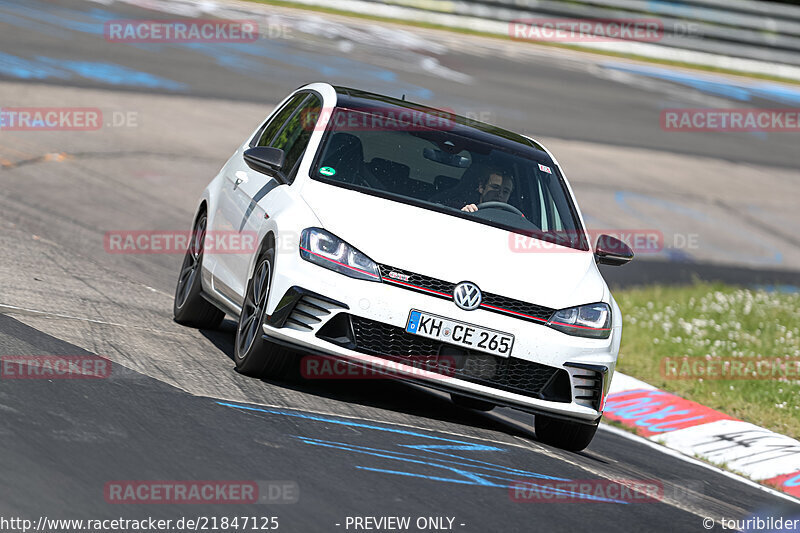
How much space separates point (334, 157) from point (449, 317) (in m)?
1.50

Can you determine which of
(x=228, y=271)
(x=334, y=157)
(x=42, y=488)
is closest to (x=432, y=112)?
(x=334, y=157)

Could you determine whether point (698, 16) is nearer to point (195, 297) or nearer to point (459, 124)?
point (459, 124)

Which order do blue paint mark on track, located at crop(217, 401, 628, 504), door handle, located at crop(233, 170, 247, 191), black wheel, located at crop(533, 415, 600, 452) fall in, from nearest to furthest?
blue paint mark on track, located at crop(217, 401, 628, 504), black wheel, located at crop(533, 415, 600, 452), door handle, located at crop(233, 170, 247, 191)

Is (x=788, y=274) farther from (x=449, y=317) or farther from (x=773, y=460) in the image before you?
(x=449, y=317)

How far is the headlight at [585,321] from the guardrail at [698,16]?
22.9 m

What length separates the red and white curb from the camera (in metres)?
8.55

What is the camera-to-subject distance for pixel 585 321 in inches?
283

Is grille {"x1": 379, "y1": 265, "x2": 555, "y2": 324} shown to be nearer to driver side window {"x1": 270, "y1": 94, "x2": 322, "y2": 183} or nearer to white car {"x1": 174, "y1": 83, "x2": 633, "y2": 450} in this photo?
white car {"x1": 174, "y1": 83, "x2": 633, "y2": 450}

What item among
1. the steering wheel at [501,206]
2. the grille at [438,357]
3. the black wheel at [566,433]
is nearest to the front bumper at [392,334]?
the grille at [438,357]

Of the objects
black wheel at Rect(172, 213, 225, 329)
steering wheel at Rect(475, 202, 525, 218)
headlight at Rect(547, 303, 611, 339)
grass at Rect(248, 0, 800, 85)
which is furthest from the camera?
grass at Rect(248, 0, 800, 85)

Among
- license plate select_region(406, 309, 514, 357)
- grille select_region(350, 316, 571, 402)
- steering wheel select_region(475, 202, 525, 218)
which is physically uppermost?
steering wheel select_region(475, 202, 525, 218)

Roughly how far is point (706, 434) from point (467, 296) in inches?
129

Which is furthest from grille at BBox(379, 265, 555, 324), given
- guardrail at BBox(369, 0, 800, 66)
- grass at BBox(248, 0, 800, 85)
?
guardrail at BBox(369, 0, 800, 66)

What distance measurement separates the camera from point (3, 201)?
41.3ft
